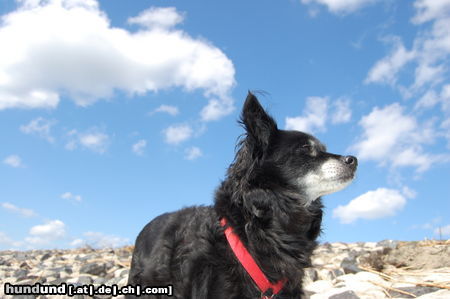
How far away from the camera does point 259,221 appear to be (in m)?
3.94

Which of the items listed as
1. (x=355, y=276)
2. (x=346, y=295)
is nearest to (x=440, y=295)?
(x=346, y=295)

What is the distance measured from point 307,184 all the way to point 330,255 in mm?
5259

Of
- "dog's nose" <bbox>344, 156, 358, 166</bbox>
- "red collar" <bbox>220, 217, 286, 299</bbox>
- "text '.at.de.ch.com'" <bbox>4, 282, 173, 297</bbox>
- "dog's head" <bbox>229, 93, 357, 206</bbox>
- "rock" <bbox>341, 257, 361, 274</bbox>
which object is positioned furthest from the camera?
"rock" <bbox>341, 257, 361, 274</bbox>

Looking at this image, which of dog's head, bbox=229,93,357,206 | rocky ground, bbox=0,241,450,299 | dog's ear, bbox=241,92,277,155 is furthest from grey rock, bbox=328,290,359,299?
dog's ear, bbox=241,92,277,155

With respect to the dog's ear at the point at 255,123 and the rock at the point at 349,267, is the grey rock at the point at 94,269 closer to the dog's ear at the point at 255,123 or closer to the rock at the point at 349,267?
the rock at the point at 349,267

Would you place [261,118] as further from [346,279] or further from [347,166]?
[346,279]

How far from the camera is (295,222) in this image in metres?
4.08

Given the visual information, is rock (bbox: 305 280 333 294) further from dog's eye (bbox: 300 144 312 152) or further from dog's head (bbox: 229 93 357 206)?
dog's eye (bbox: 300 144 312 152)

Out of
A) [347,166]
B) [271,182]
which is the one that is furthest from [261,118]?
[347,166]

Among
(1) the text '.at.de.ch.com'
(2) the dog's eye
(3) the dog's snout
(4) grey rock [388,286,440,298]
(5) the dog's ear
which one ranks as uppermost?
(5) the dog's ear

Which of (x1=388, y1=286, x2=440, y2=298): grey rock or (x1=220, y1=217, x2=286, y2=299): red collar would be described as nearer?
(x1=220, y1=217, x2=286, y2=299): red collar

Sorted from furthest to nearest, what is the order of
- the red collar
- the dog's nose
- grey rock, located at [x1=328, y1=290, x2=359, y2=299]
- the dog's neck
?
grey rock, located at [x1=328, y1=290, x2=359, y2=299]
the dog's nose
the dog's neck
the red collar

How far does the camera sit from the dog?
3.80 metres

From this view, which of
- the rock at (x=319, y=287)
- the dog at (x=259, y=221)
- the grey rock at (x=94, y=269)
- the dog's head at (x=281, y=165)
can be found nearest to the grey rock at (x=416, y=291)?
the rock at (x=319, y=287)
